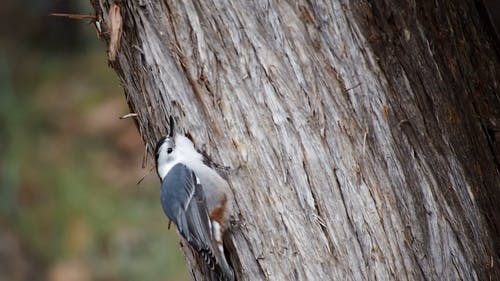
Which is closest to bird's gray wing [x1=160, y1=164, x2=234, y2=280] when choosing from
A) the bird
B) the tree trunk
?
the bird

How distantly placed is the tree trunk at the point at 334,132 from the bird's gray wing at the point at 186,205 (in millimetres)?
258

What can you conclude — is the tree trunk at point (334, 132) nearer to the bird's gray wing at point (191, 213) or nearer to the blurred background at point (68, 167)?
the bird's gray wing at point (191, 213)

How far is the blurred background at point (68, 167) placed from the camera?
24.5 ft

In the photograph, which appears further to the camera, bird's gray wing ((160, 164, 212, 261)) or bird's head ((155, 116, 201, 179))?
bird's gray wing ((160, 164, 212, 261))

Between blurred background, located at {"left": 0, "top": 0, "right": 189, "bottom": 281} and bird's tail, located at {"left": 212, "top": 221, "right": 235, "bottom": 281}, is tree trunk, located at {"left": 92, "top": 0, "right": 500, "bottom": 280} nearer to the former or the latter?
bird's tail, located at {"left": 212, "top": 221, "right": 235, "bottom": 281}

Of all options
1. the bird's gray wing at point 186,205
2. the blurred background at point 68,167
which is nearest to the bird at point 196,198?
the bird's gray wing at point 186,205

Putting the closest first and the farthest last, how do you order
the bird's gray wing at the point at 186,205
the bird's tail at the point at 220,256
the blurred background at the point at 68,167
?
the bird's tail at the point at 220,256
the bird's gray wing at the point at 186,205
the blurred background at the point at 68,167

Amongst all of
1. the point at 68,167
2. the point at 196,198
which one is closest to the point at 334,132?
the point at 196,198

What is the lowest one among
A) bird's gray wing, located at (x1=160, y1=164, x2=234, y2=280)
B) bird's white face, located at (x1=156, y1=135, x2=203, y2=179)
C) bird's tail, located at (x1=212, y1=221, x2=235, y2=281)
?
bird's tail, located at (x1=212, y1=221, x2=235, y2=281)

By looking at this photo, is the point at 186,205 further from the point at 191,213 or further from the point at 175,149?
the point at 175,149

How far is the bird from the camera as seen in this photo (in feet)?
11.9

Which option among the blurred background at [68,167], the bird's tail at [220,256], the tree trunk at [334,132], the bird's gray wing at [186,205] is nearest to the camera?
the tree trunk at [334,132]

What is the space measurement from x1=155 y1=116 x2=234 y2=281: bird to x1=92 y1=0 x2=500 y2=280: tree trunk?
91 mm

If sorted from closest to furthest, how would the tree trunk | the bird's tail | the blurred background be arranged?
1. the tree trunk
2. the bird's tail
3. the blurred background
